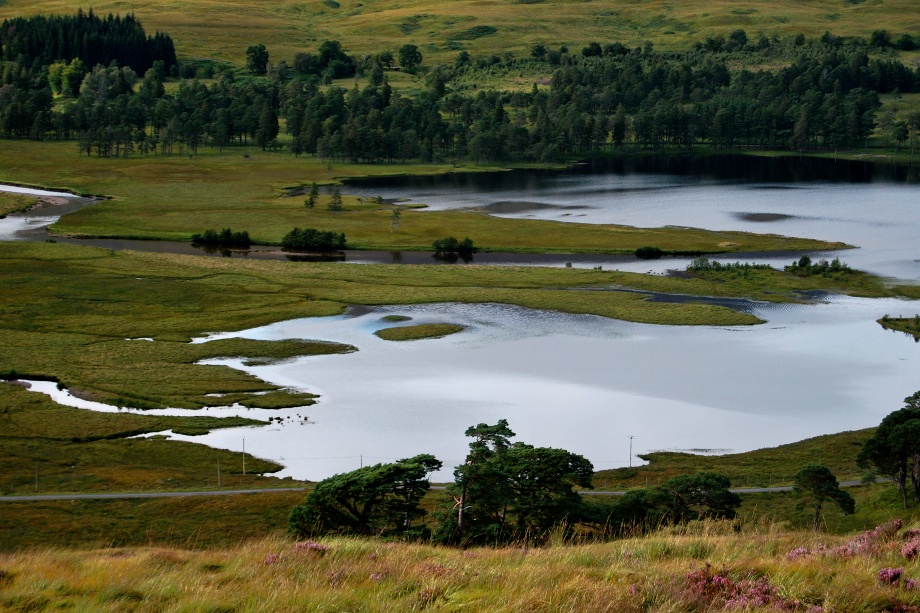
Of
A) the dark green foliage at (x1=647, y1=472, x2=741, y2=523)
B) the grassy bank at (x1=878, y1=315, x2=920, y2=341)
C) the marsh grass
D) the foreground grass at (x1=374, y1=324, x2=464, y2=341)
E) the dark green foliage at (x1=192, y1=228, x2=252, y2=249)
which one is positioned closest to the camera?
the dark green foliage at (x1=647, y1=472, x2=741, y2=523)

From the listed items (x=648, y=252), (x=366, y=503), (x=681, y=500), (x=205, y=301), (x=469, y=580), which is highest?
(x=469, y=580)

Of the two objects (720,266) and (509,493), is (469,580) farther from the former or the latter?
(720,266)

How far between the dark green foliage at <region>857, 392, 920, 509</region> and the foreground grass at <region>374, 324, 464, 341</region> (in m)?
38.6

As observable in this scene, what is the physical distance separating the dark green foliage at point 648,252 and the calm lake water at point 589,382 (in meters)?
4.64

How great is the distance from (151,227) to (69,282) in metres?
34.0

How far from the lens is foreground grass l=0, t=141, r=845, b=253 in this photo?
395 feet

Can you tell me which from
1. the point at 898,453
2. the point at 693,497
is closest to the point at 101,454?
the point at 693,497

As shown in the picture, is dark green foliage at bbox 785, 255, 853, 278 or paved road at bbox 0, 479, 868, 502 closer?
paved road at bbox 0, 479, 868, 502

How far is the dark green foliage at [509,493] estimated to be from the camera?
3331 centimetres

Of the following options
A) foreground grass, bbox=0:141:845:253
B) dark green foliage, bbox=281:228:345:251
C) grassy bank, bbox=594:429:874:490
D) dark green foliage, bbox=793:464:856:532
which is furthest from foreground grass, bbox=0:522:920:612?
foreground grass, bbox=0:141:845:253

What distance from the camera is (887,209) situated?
148m

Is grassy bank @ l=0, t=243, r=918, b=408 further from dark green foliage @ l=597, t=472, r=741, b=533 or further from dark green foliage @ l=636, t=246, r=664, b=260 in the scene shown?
dark green foliage @ l=597, t=472, r=741, b=533

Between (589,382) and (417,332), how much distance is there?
1727 cm

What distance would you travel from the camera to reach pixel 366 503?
35.6 meters
